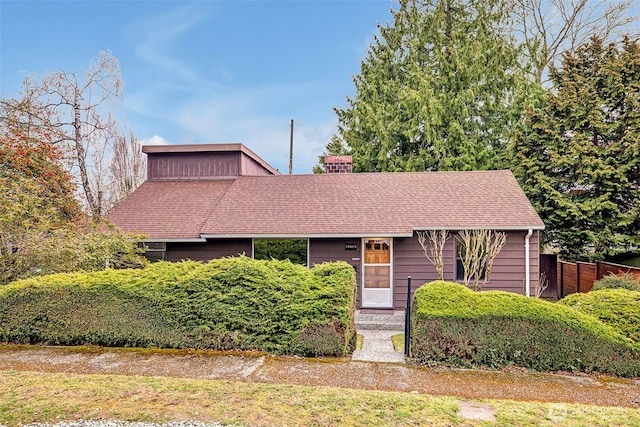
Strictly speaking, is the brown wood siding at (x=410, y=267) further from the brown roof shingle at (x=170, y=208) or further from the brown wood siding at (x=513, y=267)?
the brown roof shingle at (x=170, y=208)

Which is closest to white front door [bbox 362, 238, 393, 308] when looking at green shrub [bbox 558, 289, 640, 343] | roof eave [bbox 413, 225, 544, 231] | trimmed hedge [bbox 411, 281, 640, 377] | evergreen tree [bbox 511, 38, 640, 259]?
roof eave [bbox 413, 225, 544, 231]

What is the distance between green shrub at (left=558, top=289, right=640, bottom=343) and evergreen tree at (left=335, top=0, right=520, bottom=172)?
37.6 ft

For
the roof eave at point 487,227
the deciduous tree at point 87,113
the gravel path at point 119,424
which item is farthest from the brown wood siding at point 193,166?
the gravel path at point 119,424

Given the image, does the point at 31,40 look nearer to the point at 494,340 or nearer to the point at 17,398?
the point at 17,398

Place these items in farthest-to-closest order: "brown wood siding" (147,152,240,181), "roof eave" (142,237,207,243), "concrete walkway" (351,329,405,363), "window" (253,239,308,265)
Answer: "brown wood siding" (147,152,240,181), "window" (253,239,308,265), "roof eave" (142,237,207,243), "concrete walkway" (351,329,405,363)

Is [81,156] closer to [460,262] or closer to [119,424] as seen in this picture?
[460,262]

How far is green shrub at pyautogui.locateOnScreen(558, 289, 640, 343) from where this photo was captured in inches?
243

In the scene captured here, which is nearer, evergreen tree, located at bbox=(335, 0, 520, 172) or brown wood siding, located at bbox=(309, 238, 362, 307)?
brown wood siding, located at bbox=(309, 238, 362, 307)

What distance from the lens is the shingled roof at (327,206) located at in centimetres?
1041

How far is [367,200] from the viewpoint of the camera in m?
11.7

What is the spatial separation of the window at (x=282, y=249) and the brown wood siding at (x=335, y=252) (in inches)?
16.1

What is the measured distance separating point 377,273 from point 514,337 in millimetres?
4507

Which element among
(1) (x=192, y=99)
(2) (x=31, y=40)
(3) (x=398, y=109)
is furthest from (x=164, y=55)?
(3) (x=398, y=109)

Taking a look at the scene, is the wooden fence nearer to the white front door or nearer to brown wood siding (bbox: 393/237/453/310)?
brown wood siding (bbox: 393/237/453/310)
